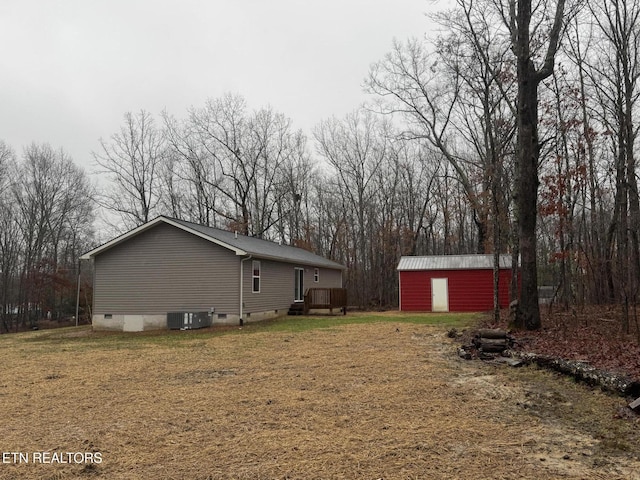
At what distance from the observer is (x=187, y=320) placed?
15172 mm

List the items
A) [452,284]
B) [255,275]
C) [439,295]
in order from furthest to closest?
1. [439,295]
2. [452,284]
3. [255,275]

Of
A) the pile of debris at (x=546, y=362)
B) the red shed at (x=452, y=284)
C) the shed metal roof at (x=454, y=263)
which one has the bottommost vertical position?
the pile of debris at (x=546, y=362)

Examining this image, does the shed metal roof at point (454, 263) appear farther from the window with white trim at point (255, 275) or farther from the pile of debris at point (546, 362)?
the pile of debris at point (546, 362)

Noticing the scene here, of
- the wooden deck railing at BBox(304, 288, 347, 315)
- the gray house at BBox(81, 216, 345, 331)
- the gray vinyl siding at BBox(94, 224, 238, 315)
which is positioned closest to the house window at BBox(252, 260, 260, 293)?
the gray house at BBox(81, 216, 345, 331)

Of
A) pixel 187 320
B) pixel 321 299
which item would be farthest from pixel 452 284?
pixel 187 320

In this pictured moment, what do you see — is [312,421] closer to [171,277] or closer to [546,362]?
[546,362]

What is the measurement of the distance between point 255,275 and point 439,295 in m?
10.3

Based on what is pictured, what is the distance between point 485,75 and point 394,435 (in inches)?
678

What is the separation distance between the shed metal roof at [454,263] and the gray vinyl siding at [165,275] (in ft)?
34.5

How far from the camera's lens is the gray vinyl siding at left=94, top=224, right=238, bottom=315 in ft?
51.2

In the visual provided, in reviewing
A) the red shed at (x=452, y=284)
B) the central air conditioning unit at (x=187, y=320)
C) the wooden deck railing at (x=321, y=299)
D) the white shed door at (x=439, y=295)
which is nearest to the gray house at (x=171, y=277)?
the central air conditioning unit at (x=187, y=320)

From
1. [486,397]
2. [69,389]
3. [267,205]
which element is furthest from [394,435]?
[267,205]

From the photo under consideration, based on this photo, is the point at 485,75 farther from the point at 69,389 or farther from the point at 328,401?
the point at 69,389

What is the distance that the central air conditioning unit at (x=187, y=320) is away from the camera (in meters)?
15.1
